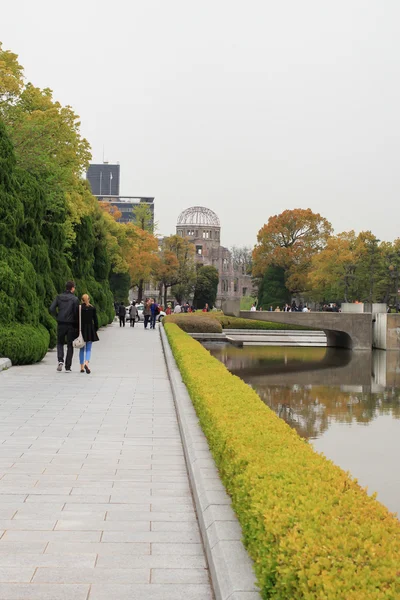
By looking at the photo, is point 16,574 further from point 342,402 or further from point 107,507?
point 342,402

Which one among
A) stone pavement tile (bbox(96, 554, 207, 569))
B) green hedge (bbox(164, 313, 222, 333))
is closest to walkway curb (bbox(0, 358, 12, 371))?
stone pavement tile (bbox(96, 554, 207, 569))

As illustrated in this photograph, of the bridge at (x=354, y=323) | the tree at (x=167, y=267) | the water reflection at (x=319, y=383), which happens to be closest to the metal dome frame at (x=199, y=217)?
the tree at (x=167, y=267)

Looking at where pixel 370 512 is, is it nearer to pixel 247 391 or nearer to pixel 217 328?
pixel 247 391

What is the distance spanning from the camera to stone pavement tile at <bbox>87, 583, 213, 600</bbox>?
4.15 m

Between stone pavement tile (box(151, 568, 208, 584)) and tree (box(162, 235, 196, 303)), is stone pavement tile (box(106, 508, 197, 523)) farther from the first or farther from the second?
tree (box(162, 235, 196, 303))

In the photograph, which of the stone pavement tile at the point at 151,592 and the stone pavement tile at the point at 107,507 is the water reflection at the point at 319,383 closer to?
the stone pavement tile at the point at 107,507

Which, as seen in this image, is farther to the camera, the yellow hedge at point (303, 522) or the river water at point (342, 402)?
the river water at point (342, 402)

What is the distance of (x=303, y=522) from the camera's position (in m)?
3.81

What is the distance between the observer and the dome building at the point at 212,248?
12838 cm

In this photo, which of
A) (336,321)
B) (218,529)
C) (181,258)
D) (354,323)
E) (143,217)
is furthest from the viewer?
(181,258)

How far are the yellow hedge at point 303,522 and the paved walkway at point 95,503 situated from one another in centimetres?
54

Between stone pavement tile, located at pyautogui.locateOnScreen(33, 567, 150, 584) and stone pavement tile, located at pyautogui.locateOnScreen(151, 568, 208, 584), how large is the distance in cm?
5

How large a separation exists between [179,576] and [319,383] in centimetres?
1953

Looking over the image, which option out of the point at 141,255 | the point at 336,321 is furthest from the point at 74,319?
the point at 141,255
